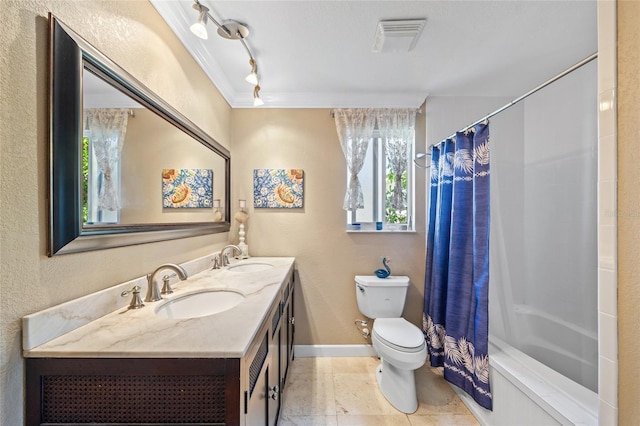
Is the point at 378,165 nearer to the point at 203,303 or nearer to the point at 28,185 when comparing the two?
the point at 203,303

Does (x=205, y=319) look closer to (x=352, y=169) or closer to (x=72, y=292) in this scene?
(x=72, y=292)

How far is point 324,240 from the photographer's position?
2.30 meters

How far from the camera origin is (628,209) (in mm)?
810

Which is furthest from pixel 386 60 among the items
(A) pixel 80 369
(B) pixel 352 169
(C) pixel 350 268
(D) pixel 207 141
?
(A) pixel 80 369

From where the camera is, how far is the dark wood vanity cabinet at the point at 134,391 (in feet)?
2.29

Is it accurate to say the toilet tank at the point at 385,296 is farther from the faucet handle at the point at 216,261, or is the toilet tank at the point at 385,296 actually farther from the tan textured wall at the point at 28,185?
the tan textured wall at the point at 28,185

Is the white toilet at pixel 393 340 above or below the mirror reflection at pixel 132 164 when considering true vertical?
below

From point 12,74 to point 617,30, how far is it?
72.1 inches

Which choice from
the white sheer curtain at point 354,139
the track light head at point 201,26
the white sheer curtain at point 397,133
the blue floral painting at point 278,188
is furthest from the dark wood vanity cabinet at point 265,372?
the white sheer curtain at point 397,133

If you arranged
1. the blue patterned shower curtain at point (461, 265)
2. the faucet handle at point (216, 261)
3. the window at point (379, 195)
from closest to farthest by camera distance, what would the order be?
the blue patterned shower curtain at point (461, 265) < the faucet handle at point (216, 261) < the window at point (379, 195)

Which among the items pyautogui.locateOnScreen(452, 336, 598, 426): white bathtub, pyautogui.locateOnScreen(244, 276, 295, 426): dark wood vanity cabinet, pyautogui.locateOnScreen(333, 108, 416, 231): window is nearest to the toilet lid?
pyautogui.locateOnScreen(452, 336, 598, 426): white bathtub

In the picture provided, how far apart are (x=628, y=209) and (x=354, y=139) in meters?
1.73

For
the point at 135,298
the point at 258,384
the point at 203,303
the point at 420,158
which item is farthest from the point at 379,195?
the point at 135,298

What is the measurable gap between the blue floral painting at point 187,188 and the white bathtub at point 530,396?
2.07 metres
